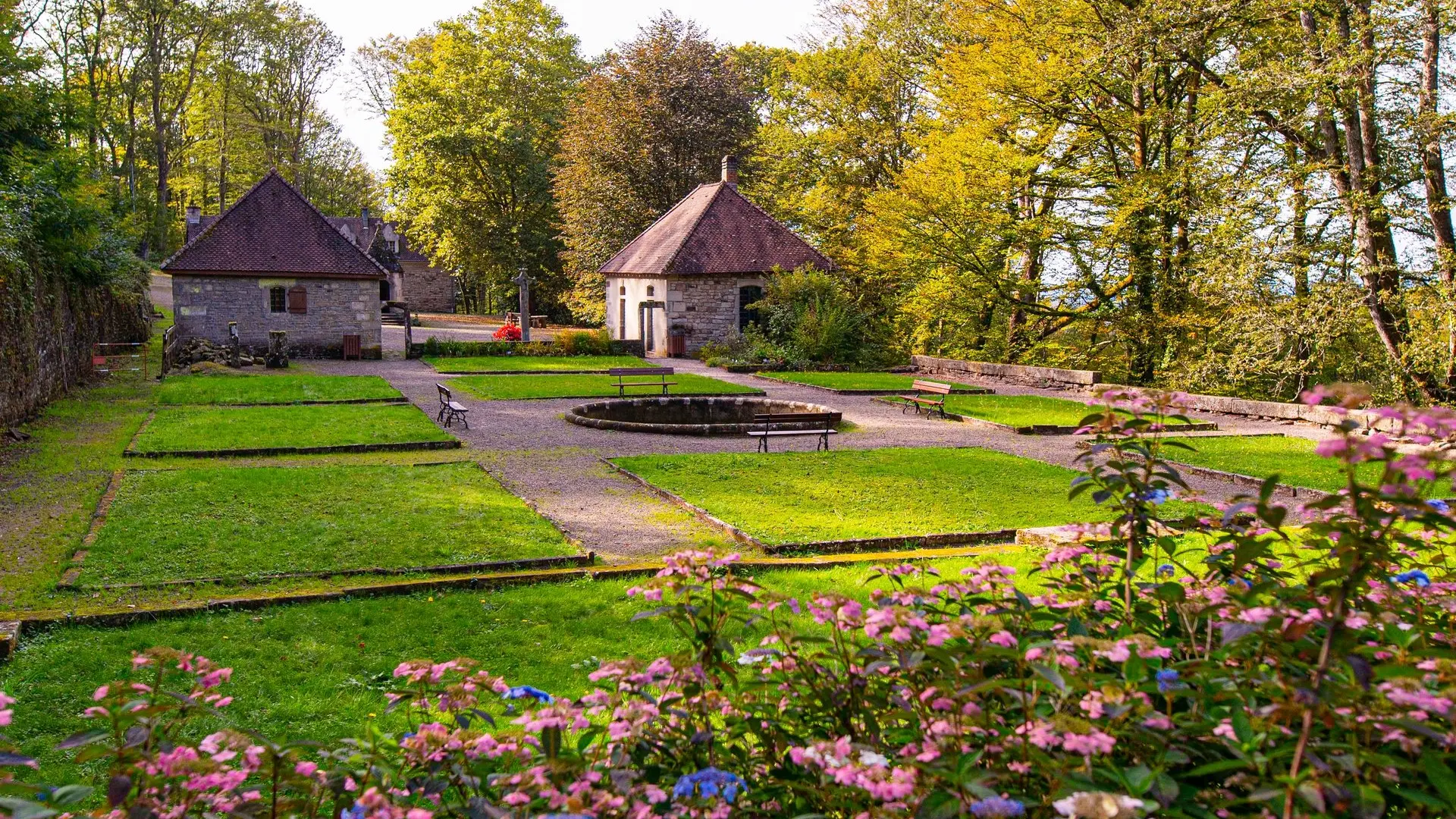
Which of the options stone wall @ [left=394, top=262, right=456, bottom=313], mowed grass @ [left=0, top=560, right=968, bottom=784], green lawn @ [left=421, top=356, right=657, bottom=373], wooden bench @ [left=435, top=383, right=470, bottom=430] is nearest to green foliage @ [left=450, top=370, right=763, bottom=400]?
green lawn @ [left=421, top=356, right=657, bottom=373]

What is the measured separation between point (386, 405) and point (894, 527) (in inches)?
555

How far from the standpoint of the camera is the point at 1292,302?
2220 centimetres

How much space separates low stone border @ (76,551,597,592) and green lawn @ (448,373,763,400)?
14095 mm

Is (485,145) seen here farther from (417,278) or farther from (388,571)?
(388,571)

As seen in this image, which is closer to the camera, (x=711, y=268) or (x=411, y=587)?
(x=411, y=587)

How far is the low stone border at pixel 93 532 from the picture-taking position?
Answer: 8.76 meters

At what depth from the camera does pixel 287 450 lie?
1572 cm

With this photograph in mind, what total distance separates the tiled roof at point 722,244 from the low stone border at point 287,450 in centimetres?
2067

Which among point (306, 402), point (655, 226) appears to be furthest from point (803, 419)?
point (655, 226)

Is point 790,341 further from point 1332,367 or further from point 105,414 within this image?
point 105,414

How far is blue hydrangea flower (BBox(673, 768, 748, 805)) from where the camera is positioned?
259cm

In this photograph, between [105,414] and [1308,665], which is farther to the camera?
[105,414]

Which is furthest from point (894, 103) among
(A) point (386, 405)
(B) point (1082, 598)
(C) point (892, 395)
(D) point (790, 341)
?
(B) point (1082, 598)

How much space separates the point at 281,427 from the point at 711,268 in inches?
801
